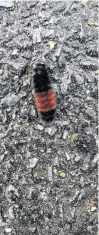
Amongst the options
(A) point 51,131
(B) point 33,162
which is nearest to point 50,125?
(A) point 51,131

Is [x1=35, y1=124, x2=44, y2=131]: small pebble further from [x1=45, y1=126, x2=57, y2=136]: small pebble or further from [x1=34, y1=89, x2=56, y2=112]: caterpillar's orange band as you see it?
[x1=34, y1=89, x2=56, y2=112]: caterpillar's orange band

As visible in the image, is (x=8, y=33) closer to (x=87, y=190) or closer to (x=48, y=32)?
(x=48, y=32)

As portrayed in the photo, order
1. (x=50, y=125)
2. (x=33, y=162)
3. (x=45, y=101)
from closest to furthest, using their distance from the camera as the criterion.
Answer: (x=45, y=101) < (x=33, y=162) < (x=50, y=125)

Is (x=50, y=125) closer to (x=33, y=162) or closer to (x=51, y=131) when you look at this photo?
(x=51, y=131)

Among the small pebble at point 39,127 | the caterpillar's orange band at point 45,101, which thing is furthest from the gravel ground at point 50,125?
the caterpillar's orange band at point 45,101

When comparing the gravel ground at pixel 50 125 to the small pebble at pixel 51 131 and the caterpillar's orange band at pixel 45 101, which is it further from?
the caterpillar's orange band at pixel 45 101

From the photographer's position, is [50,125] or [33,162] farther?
[50,125]
